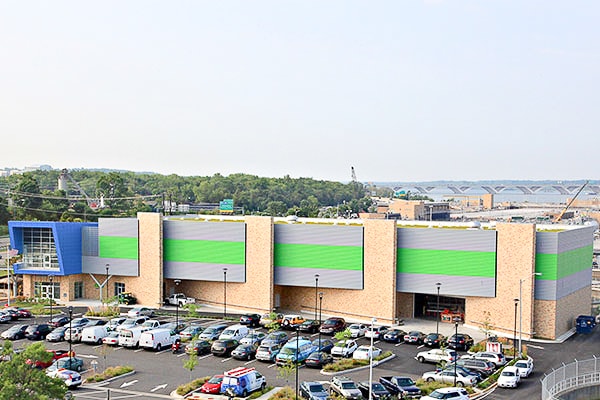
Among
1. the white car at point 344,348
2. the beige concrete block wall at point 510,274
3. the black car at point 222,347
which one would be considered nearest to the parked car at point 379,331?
the white car at point 344,348

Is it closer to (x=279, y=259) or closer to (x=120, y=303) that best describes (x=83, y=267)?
(x=120, y=303)

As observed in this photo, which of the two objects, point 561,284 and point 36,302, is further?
point 36,302

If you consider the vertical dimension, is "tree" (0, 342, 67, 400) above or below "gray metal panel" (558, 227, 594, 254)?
below

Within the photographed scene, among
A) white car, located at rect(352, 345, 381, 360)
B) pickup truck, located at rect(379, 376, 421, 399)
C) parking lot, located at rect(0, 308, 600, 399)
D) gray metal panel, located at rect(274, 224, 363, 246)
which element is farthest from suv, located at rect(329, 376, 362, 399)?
gray metal panel, located at rect(274, 224, 363, 246)

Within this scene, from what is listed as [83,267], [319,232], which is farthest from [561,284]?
[83,267]

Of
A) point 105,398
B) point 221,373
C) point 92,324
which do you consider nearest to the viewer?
point 105,398

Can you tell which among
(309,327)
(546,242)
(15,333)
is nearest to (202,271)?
(309,327)

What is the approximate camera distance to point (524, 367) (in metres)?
39.5

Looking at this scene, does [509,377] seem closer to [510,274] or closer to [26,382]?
[510,274]

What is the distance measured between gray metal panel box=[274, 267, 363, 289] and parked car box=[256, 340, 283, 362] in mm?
14523

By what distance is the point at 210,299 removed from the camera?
199 feet

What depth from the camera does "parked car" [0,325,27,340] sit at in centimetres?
4672

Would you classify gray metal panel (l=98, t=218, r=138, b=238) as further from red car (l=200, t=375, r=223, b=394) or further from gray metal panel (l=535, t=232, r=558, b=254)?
gray metal panel (l=535, t=232, r=558, b=254)

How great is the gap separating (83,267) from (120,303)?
523 centimetres
